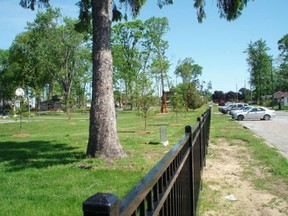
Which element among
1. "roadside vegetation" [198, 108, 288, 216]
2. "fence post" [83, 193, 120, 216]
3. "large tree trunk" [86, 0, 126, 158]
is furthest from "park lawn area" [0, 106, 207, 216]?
"fence post" [83, 193, 120, 216]

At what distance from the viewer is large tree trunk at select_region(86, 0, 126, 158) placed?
380 inches

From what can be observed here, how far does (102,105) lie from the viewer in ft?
31.8

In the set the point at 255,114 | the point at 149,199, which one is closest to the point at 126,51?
the point at 255,114

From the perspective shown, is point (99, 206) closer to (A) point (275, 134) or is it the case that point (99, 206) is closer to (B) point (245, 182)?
(B) point (245, 182)

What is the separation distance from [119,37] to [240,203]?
2505 inches

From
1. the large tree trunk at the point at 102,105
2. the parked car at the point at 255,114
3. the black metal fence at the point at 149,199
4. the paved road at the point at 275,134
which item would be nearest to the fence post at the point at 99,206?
the black metal fence at the point at 149,199

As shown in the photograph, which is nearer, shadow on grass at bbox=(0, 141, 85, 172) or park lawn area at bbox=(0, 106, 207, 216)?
park lawn area at bbox=(0, 106, 207, 216)

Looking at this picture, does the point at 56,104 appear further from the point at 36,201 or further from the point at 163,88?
the point at 36,201

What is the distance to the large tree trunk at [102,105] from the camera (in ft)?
31.7

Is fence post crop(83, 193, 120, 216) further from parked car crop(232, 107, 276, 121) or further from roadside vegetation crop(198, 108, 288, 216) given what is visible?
parked car crop(232, 107, 276, 121)

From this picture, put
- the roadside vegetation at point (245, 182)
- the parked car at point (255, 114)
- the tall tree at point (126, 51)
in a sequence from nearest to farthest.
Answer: the roadside vegetation at point (245, 182) < the parked car at point (255, 114) < the tall tree at point (126, 51)

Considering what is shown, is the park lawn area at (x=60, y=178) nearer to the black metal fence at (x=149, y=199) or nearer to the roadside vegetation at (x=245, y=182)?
the roadside vegetation at (x=245, y=182)

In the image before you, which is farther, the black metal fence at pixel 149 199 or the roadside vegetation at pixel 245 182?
the roadside vegetation at pixel 245 182

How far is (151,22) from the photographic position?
6359 cm
